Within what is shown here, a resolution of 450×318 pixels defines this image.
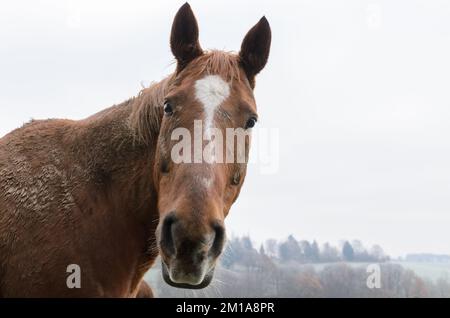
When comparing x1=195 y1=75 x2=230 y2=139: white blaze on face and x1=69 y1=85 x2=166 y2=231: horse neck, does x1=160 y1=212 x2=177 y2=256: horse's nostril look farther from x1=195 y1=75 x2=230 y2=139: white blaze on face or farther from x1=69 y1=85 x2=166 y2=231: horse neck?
x1=69 y1=85 x2=166 y2=231: horse neck

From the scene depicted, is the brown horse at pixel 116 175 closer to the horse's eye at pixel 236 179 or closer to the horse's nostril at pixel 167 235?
the horse's eye at pixel 236 179

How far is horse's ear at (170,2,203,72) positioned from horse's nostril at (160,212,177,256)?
2.16 m

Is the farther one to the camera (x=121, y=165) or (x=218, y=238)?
(x=121, y=165)

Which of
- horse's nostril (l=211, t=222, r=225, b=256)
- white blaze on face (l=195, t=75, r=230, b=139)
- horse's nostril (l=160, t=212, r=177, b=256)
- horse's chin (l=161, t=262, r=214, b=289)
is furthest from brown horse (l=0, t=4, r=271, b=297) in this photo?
horse's chin (l=161, t=262, r=214, b=289)

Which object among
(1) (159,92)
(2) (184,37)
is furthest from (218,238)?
(2) (184,37)

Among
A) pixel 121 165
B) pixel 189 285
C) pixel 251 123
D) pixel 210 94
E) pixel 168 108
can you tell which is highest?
pixel 210 94

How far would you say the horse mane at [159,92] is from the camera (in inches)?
213

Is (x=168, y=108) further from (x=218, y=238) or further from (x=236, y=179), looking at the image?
(x=218, y=238)

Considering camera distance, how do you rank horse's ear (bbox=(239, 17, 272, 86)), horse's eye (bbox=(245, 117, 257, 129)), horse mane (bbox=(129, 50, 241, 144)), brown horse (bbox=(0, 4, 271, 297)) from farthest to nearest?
horse's ear (bbox=(239, 17, 272, 86)) → horse mane (bbox=(129, 50, 241, 144)) → horse's eye (bbox=(245, 117, 257, 129)) → brown horse (bbox=(0, 4, 271, 297))

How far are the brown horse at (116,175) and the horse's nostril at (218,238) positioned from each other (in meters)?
0.43

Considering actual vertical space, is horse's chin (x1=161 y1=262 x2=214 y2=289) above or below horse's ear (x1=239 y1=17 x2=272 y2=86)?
below

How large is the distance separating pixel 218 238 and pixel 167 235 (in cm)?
42

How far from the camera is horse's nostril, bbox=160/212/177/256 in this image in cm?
420

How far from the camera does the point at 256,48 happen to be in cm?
601
